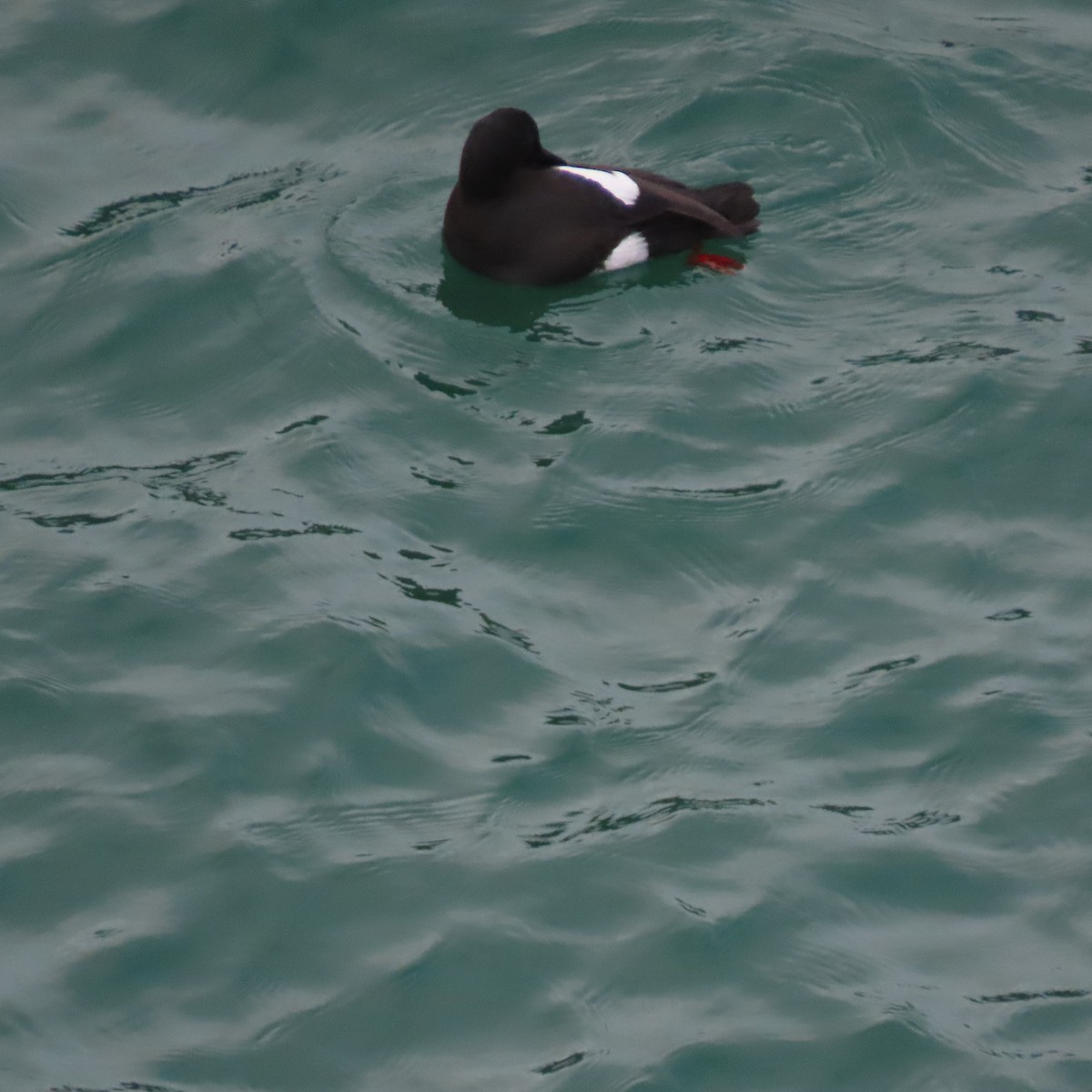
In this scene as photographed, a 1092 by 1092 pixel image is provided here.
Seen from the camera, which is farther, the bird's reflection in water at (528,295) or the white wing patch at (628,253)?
the white wing patch at (628,253)

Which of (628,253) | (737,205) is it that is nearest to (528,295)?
(628,253)

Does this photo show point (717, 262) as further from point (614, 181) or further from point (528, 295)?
point (528, 295)

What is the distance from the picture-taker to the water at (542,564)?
14.0 feet

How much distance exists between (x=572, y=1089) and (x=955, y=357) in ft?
11.0

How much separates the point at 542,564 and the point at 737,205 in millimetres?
2151

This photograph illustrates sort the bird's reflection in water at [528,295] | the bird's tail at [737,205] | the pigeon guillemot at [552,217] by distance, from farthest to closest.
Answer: the bird's tail at [737,205] < the pigeon guillemot at [552,217] < the bird's reflection in water at [528,295]

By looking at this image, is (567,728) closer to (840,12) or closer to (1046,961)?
(1046,961)

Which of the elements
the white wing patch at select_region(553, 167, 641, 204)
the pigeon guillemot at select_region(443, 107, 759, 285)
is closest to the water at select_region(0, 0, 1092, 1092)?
the pigeon guillemot at select_region(443, 107, 759, 285)

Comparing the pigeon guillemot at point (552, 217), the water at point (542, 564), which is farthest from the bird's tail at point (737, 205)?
the water at point (542, 564)

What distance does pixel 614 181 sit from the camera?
22.9 ft

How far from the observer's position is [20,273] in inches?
274

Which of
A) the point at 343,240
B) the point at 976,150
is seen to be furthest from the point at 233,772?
the point at 976,150

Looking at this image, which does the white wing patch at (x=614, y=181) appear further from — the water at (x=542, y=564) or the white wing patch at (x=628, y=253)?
the water at (x=542, y=564)

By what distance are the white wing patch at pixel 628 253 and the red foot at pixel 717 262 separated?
0.61 feet
